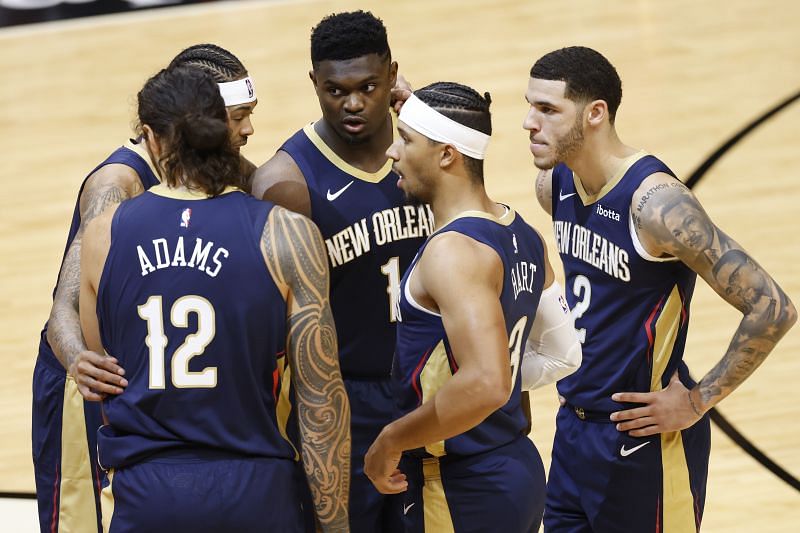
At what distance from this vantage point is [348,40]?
480cm

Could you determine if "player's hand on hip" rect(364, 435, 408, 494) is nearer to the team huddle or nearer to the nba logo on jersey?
the team huddle

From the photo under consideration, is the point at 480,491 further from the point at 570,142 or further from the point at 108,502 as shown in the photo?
the point at 570,142

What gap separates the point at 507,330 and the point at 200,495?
1.03 m

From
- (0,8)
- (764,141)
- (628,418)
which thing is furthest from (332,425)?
(0,8)

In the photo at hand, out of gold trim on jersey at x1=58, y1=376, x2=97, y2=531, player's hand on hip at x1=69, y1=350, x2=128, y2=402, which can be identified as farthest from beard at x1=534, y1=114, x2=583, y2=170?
gold trim on jersey at x1=58, y1=376, x2=97, y2=531

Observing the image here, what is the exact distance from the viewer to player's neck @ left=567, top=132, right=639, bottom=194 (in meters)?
4.74

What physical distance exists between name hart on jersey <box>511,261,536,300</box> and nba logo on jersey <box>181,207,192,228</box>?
97 centimetres

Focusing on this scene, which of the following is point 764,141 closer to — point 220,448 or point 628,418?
point 628,418

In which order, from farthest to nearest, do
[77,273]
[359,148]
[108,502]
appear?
[359,148] < [77,273] < [108,502]

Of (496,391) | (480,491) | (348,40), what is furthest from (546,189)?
(496,391)

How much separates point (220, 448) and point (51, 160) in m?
7.28

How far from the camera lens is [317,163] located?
493cm

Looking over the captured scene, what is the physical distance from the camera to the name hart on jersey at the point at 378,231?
4.88m

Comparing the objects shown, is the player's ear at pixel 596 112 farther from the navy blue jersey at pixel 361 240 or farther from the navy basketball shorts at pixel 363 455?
the navy basketball shorts at pixel 363 455
